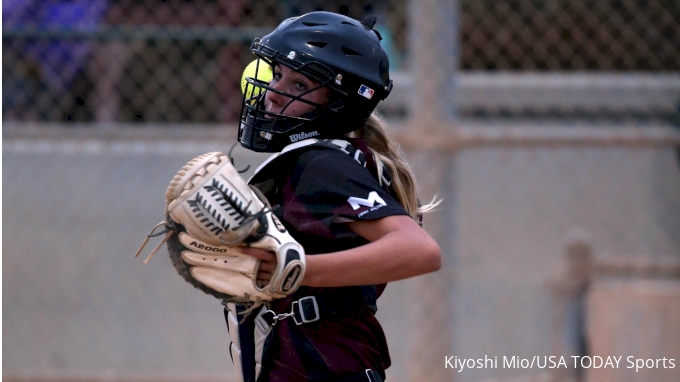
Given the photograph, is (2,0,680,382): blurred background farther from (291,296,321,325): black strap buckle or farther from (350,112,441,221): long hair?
(291,296,321,325): black strap buckle

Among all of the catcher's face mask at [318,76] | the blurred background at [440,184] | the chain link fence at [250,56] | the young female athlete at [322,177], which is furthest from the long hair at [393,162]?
the chain link fence at [250,56]

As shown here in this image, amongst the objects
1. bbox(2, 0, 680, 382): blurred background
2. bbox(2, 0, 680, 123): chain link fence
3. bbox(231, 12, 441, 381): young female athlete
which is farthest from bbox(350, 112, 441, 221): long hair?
bbox(2, 0, 680, 123): chain link fence

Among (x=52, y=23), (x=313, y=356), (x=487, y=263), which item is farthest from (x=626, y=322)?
(x=52, y=23)

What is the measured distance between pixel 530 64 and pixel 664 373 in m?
1.64

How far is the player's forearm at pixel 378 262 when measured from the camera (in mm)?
1976

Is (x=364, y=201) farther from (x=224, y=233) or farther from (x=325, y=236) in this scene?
(x=224, y=233)

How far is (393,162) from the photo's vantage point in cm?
242

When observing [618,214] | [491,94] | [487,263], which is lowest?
[487,263]

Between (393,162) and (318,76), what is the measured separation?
307mm

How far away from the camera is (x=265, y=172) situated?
231cm

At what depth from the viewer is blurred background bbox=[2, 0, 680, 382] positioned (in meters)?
4.30

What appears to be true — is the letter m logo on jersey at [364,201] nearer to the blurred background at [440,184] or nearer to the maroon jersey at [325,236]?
the maroon jersey at [325,236]

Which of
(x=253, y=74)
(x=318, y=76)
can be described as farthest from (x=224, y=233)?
(x=253, y=74)

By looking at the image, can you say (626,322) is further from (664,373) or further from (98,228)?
(98,228)
